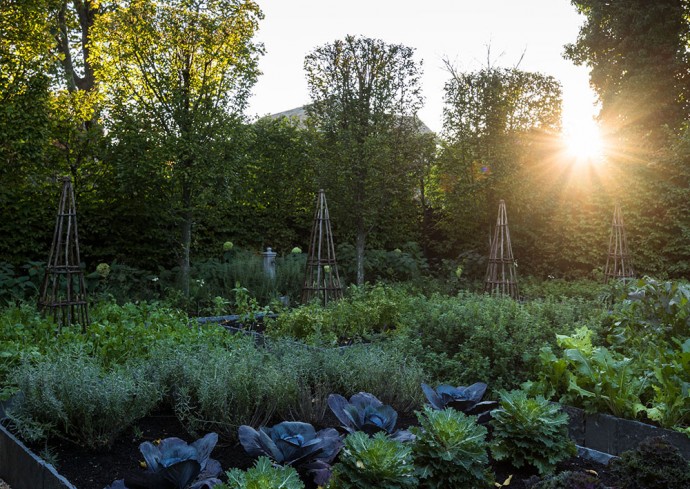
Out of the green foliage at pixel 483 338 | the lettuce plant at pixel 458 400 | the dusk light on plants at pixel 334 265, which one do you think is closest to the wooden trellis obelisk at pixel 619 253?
the dusk light on plants at pixel 334 265

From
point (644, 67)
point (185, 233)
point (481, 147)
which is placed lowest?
point (185, 233)

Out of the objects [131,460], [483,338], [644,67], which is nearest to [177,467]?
[131,460]

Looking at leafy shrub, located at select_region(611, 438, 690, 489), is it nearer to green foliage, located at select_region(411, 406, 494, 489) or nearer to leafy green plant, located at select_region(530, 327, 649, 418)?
green foliage, located at select_region(411, 406, 494, 489)

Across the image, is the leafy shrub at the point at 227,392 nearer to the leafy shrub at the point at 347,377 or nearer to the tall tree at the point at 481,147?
the leafy shrub at the point at 347,377

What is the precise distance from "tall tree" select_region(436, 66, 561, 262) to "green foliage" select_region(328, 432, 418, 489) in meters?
9.59

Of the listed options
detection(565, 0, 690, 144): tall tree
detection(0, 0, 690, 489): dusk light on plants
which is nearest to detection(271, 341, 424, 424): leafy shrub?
detection(0, 0, 690, 489): dusk light on plants

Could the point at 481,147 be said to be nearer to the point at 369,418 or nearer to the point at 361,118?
the point at 361,118

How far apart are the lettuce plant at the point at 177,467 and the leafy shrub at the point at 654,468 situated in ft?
4.95

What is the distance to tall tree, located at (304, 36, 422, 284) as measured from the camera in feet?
33.9

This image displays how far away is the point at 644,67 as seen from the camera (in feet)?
49.2

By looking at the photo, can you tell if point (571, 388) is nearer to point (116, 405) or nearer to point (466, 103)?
point (116, 405)

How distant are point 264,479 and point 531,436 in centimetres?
124

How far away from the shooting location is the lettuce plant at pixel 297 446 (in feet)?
8.64

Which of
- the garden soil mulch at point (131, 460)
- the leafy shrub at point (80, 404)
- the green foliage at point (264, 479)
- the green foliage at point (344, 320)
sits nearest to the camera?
the green foliage at point (264, 479)
